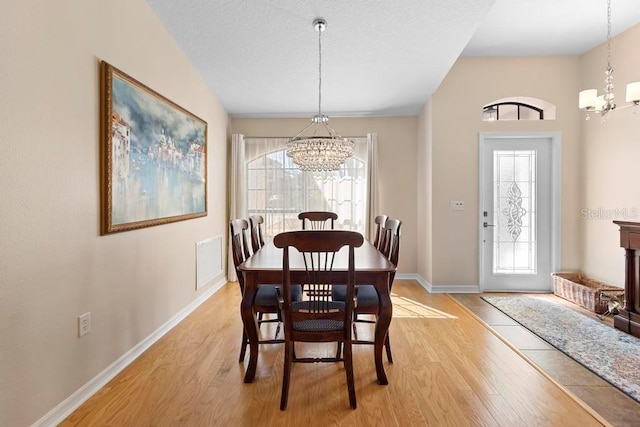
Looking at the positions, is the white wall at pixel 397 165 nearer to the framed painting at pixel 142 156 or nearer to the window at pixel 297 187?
the window at pixel 297 187

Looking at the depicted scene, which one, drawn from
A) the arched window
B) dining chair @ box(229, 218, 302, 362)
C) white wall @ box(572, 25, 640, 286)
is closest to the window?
the arched window

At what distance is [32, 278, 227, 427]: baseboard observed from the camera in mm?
1765

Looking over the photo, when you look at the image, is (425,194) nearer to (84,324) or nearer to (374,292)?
(374,292)

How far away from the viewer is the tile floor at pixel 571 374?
1.87 meters

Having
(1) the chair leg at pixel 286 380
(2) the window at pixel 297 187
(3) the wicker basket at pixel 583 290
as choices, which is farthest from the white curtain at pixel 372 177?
(1) the chair leg at pixel 286 380

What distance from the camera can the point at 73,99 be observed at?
6.29ft

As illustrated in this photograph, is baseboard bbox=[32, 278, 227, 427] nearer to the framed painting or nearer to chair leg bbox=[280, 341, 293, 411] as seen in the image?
the framed painting

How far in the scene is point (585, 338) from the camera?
9.48ft

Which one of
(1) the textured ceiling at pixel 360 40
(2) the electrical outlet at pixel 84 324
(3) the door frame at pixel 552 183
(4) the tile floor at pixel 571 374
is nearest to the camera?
(4) the tile floor at pixel 571 374

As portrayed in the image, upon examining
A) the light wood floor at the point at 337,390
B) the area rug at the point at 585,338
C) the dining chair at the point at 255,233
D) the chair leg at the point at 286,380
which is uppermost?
the dining chair at the point at 255,233

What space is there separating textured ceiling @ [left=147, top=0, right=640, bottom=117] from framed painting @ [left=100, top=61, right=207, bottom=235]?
728mm

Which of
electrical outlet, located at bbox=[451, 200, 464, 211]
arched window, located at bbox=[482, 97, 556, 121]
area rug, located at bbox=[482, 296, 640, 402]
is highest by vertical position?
arched window, located at bbox=[482, 97, 556, 121]

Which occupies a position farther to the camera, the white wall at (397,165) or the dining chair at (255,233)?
the white wall at (397,165)

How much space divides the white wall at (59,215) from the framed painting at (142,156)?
8cm
